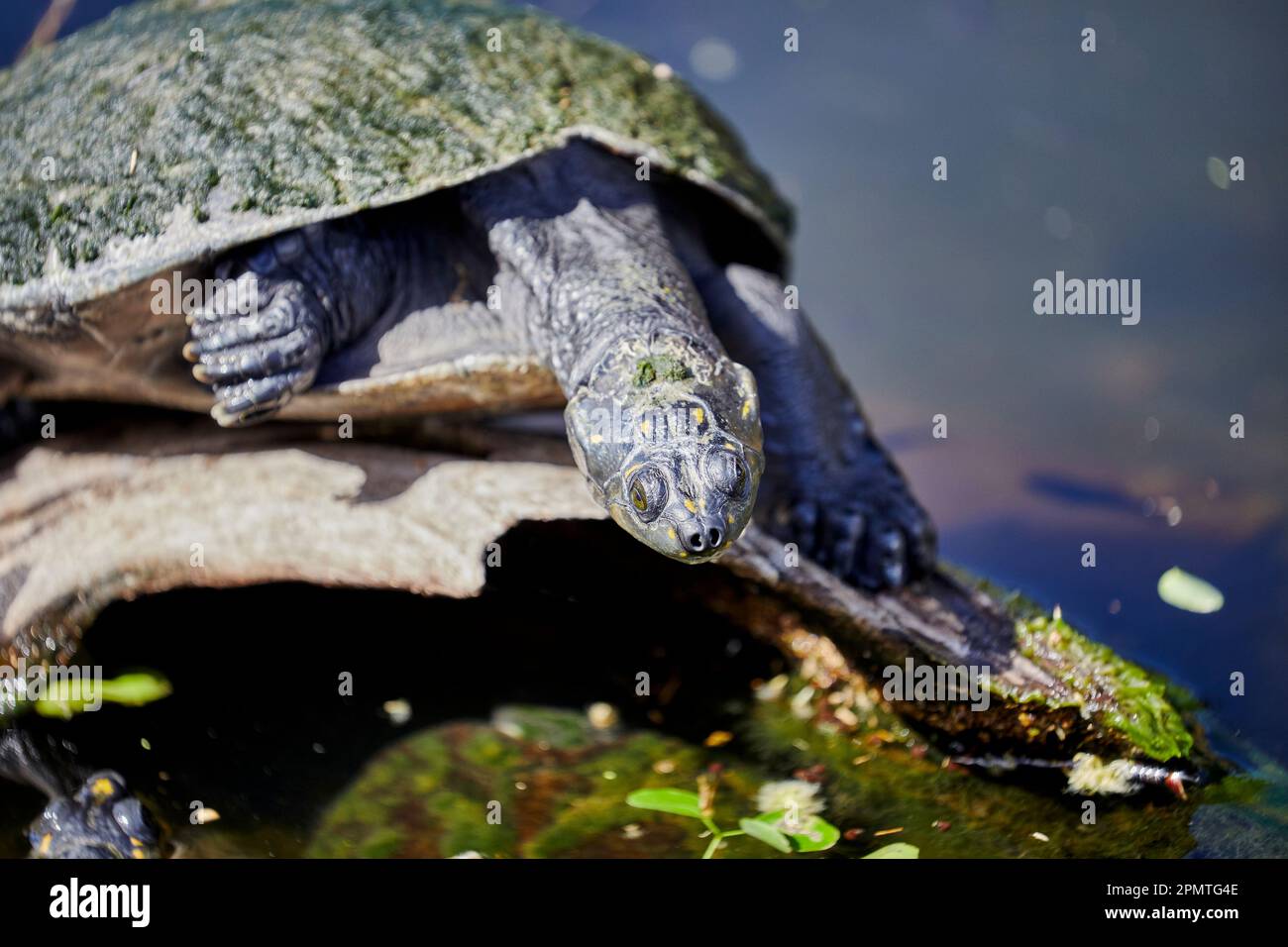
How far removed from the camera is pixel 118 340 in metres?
2.44

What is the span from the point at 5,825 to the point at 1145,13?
555 centimetres

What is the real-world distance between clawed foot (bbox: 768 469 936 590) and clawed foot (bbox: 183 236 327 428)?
121cm

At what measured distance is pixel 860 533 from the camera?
2484 mm

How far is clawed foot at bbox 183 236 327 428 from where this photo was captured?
2.24 metres

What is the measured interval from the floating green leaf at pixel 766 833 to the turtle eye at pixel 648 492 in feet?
2.33

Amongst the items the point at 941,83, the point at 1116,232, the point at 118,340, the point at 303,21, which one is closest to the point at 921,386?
the point at 1116,232

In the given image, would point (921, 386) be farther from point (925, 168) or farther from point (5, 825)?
point (5, 825)

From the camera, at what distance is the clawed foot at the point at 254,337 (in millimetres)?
2244

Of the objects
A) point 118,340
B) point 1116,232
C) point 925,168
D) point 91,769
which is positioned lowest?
point 91,769
